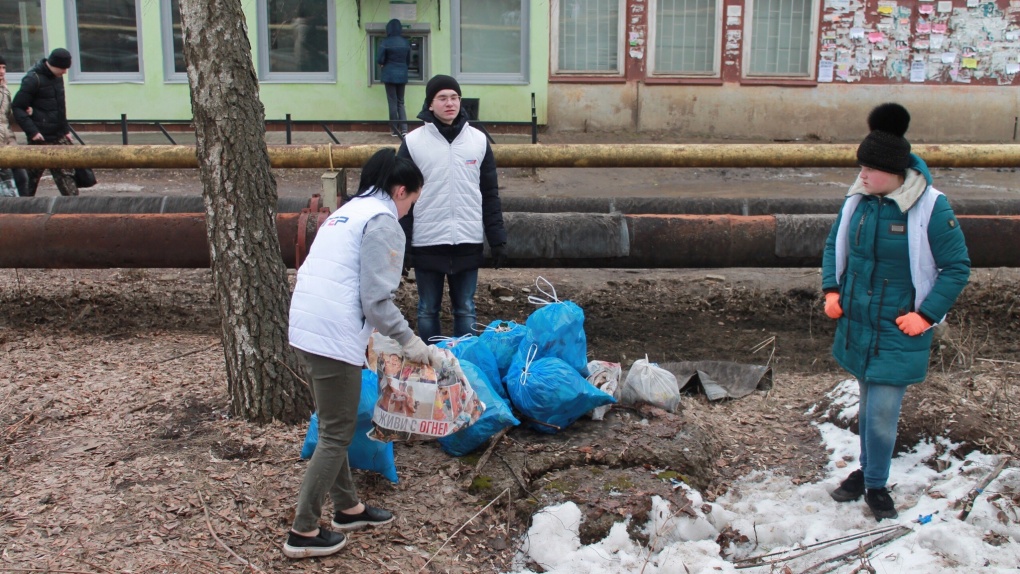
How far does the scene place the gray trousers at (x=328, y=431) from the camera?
343cm

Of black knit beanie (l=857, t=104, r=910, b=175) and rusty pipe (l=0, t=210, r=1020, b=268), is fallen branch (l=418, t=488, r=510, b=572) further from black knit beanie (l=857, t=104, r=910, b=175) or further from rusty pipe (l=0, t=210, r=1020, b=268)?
rusty pipe (l=0, t=210, r=1020, b=268)

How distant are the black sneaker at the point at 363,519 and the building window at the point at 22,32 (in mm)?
13141

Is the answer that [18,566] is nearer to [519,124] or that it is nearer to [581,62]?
[519,124]

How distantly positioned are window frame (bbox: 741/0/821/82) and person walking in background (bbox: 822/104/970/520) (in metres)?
11.8

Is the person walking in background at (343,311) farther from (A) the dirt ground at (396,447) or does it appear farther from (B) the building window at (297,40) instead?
(B) the building window at (297,40)

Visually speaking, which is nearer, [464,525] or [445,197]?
[464,525]

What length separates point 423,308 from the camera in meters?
5.25

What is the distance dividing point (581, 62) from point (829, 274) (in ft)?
37.6

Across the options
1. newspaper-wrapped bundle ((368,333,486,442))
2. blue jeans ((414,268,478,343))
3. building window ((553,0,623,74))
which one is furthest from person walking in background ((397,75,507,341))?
building window ((553,0,623,74))

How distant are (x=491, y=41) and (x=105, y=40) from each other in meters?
5.62

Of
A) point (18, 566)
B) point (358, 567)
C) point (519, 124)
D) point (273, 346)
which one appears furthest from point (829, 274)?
point (519, 124)

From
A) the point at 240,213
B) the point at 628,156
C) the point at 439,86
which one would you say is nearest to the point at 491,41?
the point at 628,156

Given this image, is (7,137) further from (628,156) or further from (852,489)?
(852,489)

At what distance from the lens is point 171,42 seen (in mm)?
14695
